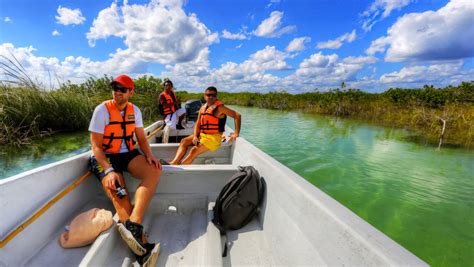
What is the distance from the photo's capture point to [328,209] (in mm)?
1203

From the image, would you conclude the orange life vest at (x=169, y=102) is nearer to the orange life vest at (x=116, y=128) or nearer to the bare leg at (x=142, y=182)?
the orange life vest at (x=116, y=128)

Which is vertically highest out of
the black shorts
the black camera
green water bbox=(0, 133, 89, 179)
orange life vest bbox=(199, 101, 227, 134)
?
orange life vest bbox=(199, 101, 227, 134)

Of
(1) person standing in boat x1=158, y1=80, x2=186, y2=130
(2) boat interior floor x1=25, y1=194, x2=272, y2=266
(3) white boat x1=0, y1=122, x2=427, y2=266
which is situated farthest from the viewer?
(1) person standing in boat x1=158, y1=80, x2=186, y2=130

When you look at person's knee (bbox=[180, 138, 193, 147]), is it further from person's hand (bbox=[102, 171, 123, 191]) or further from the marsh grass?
the marsh grass

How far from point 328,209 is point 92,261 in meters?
1.32

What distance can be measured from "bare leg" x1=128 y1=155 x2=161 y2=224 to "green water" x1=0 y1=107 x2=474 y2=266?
2.76m

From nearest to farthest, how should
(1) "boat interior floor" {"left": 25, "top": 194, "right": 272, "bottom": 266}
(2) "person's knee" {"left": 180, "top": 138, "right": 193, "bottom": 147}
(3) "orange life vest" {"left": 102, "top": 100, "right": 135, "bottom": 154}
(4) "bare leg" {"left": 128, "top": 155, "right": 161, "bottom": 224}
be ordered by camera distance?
(1) "boat interior floor" {"left": 25, "top": 194, "right": 272, "bottom": 266}, (4) "bare leg" {"left": 128, "top": 155, "right": 161, "bottom": 224}, (3) "orange life vest" {"left": 102, "top": 100, "right": 135, "bottom": 154}, (2) "person's knee" {"left": 180, "top": 138, "right": 193, "bottom": 147}

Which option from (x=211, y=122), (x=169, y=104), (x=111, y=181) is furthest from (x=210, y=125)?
(x=169, y=104)

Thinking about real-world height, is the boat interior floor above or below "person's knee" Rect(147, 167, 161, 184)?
below

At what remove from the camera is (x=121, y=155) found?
6.48 ft

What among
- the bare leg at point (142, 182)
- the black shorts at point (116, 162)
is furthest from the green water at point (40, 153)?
the bare leg at point (142, 182)

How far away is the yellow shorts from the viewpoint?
3.05 m

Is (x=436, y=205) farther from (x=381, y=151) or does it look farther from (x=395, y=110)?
(x=395, y=110)

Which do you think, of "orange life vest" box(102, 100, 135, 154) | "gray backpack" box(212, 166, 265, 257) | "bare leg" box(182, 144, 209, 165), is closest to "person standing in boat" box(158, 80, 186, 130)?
"bare leg" box(182, 144, 209, 165)
